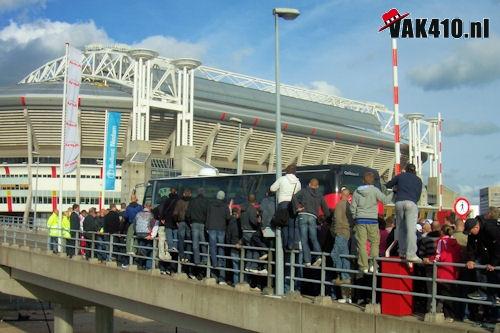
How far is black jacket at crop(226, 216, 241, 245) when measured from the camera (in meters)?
12.5

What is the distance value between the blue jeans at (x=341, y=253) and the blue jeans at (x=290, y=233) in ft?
3.11

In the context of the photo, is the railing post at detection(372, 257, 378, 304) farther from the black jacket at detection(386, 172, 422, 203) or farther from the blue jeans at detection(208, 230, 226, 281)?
the blue jeans at detection(208, 230, 226, 281)

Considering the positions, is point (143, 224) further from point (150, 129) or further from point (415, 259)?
point (150, 129)

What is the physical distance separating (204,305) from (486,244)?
5.50m

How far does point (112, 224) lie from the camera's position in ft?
56.5

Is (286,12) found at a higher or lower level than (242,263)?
higher

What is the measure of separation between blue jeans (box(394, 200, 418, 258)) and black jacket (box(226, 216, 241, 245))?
14.4 ft

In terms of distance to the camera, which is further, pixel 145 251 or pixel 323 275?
pixel 145 251

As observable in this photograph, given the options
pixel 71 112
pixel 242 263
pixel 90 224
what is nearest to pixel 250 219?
pixel 242 263

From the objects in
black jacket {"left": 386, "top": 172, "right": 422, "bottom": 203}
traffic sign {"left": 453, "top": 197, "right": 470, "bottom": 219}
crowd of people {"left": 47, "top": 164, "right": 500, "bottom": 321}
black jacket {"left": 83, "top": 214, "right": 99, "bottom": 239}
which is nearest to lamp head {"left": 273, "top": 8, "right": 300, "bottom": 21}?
crowd of people {"left": 47, "top": 164, "right": 500, "bottom": 321}

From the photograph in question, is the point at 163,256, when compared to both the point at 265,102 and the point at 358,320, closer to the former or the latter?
the point at 358,320

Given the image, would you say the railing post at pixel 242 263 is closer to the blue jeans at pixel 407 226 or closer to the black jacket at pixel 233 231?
the black jacket at pixel 233 231

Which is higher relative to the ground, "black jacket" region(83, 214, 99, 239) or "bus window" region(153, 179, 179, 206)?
"bus window" region(153, 179, 179, 206)

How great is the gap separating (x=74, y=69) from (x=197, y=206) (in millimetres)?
12741
